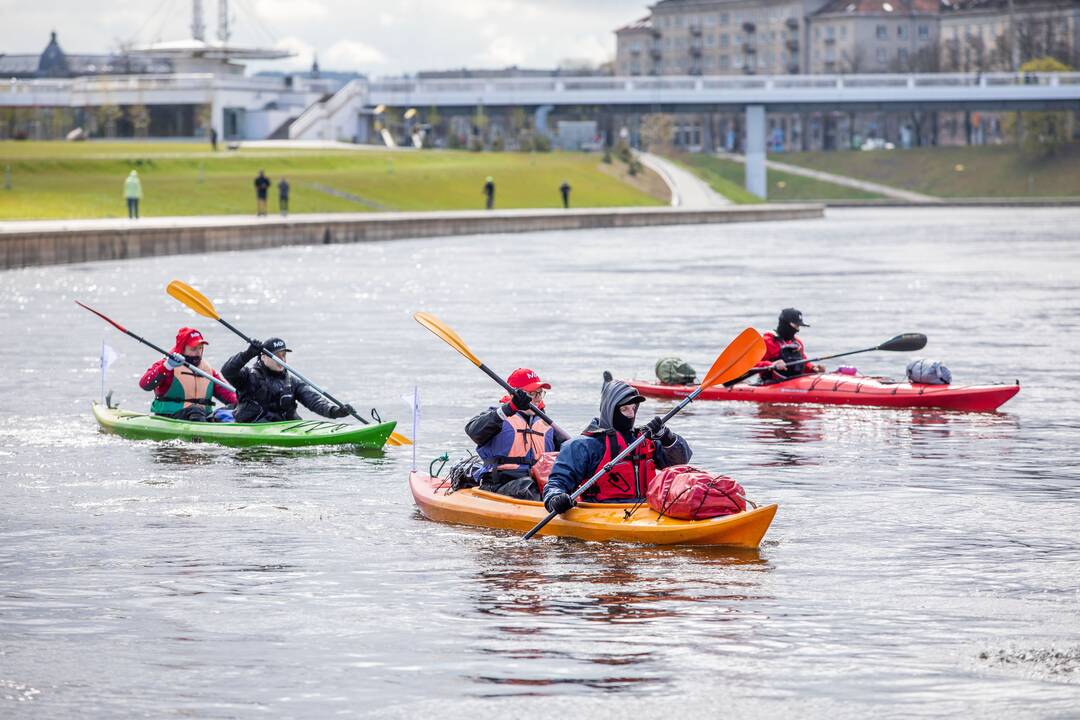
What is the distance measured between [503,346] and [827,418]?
8962mm

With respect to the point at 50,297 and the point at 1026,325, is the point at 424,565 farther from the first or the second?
the point at 50,297

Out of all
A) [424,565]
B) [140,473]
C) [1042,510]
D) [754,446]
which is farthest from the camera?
[754,446]

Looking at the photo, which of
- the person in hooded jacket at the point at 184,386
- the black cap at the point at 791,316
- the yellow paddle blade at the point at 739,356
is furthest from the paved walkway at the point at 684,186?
the yellow paddle blade at the point at 739,356

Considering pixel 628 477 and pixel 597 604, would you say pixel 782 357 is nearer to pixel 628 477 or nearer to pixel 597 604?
pixel 628 477

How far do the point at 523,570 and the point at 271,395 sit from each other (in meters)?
6.34

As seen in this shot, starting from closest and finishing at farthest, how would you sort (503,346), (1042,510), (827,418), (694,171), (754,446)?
(1042,510) → (754,446) → (827,418) → (503,346) → (694,171)

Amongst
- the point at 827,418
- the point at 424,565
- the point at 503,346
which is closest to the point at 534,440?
the point at 424,565

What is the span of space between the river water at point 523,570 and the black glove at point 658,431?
84 centimetres

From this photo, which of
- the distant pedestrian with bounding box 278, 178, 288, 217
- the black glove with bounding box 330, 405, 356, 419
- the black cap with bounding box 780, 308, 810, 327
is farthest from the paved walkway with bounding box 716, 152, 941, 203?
the black glove with bounding box 330, 405, 356, 419

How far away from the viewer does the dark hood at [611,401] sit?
14180 mm

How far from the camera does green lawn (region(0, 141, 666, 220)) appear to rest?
2589 inches

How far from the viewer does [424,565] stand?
47.3 ft

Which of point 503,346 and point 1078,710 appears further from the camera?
point 503,346

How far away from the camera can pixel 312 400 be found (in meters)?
19.2
